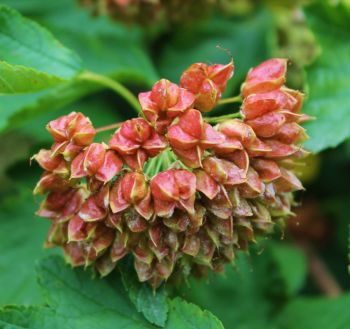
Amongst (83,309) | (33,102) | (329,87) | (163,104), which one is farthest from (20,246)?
(329,87)

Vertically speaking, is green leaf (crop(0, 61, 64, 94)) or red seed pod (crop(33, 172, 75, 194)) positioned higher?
green leaf (crop(0, 61, 64, 94))

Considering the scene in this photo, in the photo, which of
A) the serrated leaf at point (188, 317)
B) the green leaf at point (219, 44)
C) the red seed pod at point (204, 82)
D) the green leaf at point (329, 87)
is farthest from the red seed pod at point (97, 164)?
the green leaf at point (219, 44)

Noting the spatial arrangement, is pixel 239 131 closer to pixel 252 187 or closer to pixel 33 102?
pixel 252 187

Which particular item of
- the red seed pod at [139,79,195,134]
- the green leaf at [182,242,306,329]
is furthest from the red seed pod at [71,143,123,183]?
the green leaf at [182,242,306,329]

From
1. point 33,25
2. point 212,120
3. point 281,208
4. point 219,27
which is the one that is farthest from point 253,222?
point 219,27

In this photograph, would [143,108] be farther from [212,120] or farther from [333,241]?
[333,241]

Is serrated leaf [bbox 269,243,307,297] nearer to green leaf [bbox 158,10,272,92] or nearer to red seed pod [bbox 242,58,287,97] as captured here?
green leaf [bbox 158,10,272,92]
